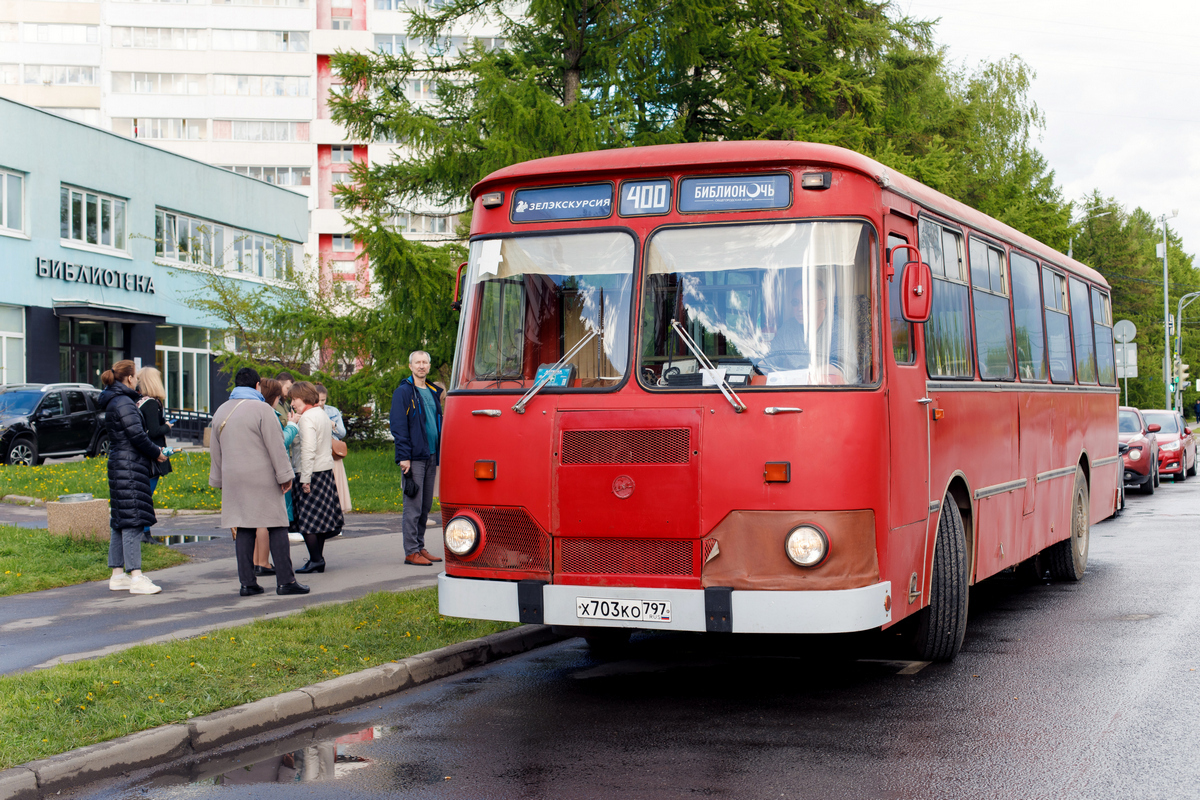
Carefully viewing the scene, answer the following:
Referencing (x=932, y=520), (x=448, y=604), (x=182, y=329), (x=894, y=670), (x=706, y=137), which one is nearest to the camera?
(x=448, y=604)

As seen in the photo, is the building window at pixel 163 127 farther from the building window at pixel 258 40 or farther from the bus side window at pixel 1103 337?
the bus side window at pixel 1103 337

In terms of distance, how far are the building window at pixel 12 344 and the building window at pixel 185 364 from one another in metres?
6.71

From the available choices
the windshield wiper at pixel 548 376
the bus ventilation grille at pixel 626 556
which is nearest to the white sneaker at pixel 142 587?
the windshield wiper at pixel 548 376

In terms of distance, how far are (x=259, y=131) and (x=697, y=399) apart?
73.7 m

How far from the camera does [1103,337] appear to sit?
13797 millimetres

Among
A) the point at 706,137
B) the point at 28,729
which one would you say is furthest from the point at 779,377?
the point at 706,137

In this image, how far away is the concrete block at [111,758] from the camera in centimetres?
554

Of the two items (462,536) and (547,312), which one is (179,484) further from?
(547,312)

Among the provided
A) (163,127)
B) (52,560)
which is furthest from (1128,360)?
(163,127)

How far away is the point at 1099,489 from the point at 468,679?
8.12 m

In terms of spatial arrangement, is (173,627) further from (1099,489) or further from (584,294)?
(1099,489)

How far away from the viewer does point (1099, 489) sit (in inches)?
517

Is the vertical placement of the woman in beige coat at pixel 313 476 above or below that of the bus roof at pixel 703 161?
below

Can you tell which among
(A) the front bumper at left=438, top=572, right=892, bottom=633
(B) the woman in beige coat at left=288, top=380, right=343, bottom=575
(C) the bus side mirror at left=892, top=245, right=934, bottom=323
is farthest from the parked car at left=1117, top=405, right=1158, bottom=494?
(A) the front bumper at left=438, top=572, right=892, bottom=633
